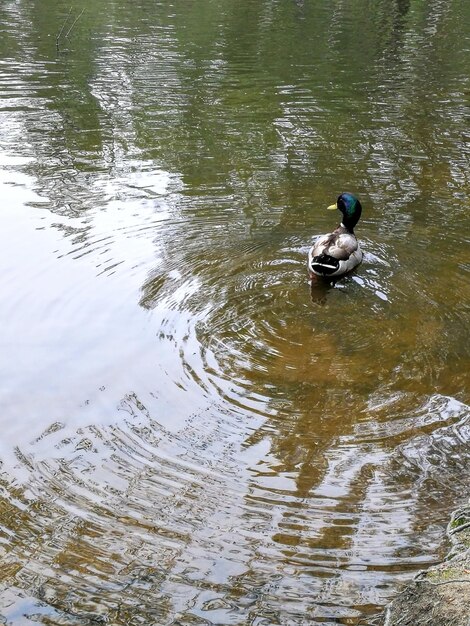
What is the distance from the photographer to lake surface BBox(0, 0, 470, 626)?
461 cm

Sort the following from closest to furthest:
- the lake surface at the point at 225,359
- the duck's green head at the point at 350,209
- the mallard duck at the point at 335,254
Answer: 1. the lake surface at the point at 225,359
2. the mallard duck at the point at 335,254
3. the duck's green head at the point at 350,209

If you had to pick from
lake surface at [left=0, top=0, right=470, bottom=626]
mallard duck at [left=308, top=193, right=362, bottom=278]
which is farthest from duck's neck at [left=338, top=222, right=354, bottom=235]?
lake surface at [left=0, top=0, right=470, bottom=626]

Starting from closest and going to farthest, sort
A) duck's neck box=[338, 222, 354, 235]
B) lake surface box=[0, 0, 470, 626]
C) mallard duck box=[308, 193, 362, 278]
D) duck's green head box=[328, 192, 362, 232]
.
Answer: lake surface box=[0, 0, 470, 626] < mallard duck box=[308, 193, 362, 278] < duck's neck box=[338, 222, 354, 235] < duck's green head box=[328, 192, 362, 232]

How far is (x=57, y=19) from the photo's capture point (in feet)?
78.2

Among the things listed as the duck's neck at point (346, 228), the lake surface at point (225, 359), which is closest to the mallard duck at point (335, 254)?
the duck's neck at point (346, 228)

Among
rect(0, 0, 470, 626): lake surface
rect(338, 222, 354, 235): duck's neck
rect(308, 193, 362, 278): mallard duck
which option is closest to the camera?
rect(0, 0, 470, 626): lake surface

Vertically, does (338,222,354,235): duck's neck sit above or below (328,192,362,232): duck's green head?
below

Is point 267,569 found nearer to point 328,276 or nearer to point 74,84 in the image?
point 328,276

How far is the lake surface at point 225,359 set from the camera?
15.1 feet

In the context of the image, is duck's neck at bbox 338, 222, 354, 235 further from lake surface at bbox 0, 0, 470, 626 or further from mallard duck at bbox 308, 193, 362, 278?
lake surface at bbox 0, 0, 470, 626

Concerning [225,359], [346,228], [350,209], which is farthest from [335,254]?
[225,359]

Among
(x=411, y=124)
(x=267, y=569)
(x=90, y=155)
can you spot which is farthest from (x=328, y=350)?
(x=411, y=124)

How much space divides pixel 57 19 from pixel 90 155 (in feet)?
44.1

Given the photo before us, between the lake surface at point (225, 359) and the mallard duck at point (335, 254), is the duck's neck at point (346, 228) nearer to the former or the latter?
the mallard duck at point (335, 254)
